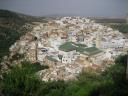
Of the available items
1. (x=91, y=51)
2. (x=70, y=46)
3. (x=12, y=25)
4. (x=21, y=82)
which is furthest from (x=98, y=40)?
(x=21, y=82)

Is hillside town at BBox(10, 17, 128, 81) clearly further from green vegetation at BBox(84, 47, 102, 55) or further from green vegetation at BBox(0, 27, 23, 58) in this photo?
green vegetation at BBox(0, 27, 23, 58)

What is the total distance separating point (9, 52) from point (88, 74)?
1.96m

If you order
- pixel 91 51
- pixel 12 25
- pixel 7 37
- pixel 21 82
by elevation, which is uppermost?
pixel 12 25

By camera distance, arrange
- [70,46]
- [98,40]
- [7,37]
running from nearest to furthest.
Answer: [70,46], [98,40], [7,37]

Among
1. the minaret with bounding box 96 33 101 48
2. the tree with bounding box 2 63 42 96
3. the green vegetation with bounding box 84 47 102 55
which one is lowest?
the tree with bounding box 2 63 42 96

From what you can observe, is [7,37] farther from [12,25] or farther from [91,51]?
[91,51]

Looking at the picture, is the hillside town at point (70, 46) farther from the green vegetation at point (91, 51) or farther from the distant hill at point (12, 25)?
the distant hill at point (12, 25)

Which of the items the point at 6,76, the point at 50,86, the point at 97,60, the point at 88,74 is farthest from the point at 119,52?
the point at 6,76

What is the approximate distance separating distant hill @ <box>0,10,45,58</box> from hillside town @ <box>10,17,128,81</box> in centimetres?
14

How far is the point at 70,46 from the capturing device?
280 inches

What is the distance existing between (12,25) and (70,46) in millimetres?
1508

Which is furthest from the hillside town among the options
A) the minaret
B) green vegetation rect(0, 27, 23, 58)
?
green vegetation rect(0, 27, 23, 58)

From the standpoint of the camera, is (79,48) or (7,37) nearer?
(79,48)

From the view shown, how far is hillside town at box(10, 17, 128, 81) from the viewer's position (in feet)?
20.8
